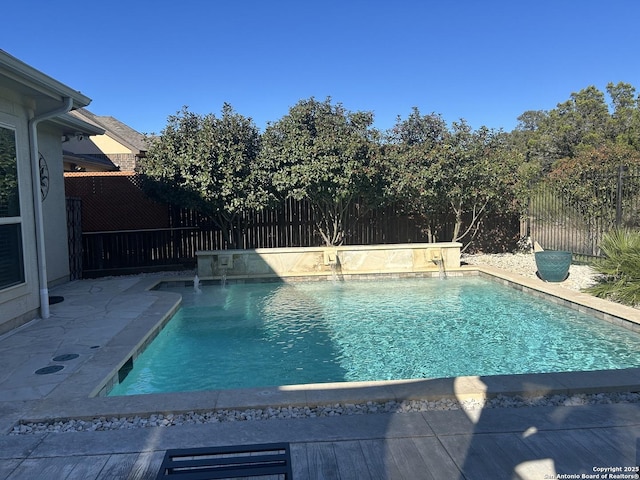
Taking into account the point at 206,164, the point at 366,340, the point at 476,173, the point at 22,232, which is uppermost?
the point at 206,164

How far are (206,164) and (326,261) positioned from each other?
358 cm

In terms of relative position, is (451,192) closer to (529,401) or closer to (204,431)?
(529,401)

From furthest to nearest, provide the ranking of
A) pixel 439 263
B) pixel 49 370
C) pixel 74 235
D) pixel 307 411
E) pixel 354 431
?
pixel 439 263, pixel 74 235, pixel 49 370, pixel 307 411, pixel 354 431

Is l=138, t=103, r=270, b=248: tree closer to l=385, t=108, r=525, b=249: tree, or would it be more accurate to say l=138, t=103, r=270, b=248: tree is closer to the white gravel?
→ l=385, t=108, r=525, b=249: tree

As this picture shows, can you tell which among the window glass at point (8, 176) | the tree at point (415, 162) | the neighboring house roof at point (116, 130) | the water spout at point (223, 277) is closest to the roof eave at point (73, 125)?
the window glass at point (8, 176)

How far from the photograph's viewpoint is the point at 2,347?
491 centimetres

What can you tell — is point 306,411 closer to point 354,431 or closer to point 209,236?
point 354,431

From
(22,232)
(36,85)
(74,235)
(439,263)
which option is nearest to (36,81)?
(36,85)

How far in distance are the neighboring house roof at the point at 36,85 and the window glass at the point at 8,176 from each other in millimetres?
593

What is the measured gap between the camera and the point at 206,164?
391 inches

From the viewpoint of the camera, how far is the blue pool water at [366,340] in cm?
489

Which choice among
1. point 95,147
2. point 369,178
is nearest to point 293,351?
point 369,178

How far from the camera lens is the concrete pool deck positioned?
8.18 ft

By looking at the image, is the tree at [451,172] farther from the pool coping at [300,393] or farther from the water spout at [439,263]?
the pool coping at [300,393]
